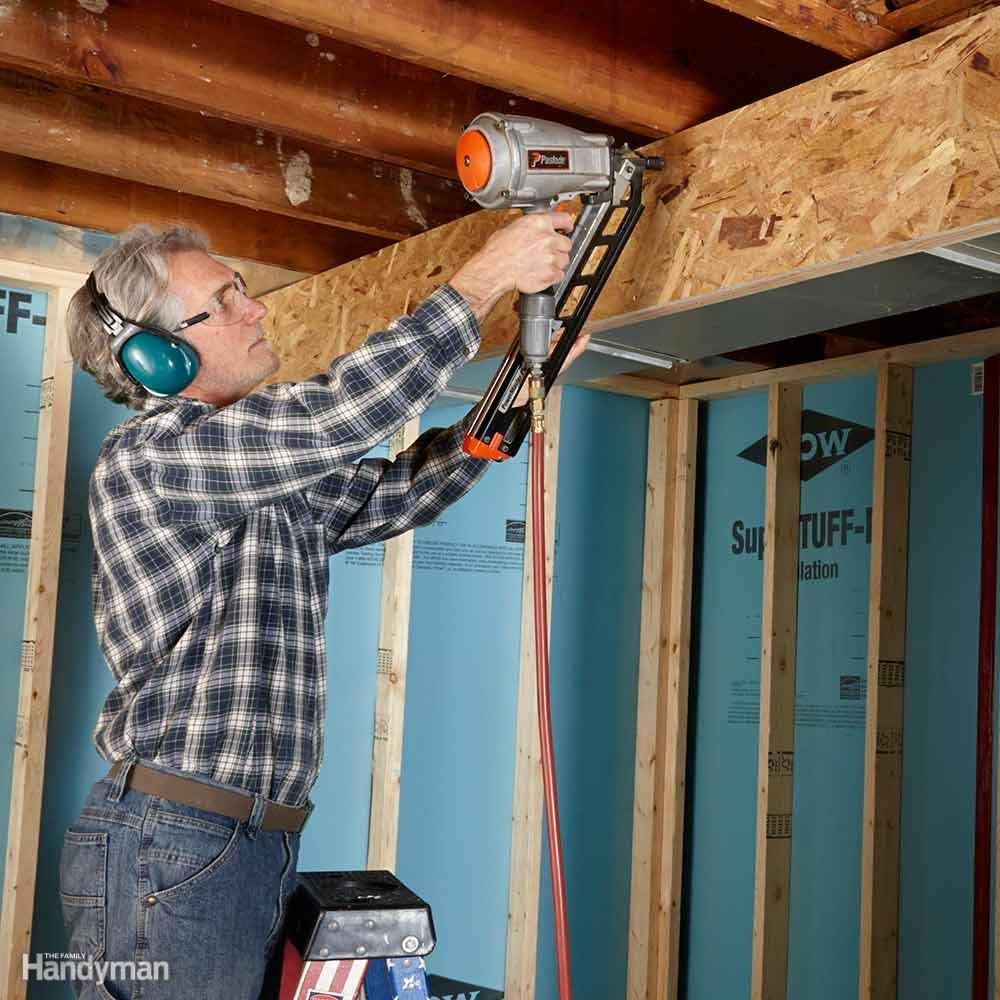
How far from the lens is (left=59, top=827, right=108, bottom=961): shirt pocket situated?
1.71 metres

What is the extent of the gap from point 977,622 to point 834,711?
1.82 feet

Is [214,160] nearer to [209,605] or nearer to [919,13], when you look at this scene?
[209,605]

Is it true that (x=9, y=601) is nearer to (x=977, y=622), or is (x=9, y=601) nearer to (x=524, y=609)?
(x=524, y=609)

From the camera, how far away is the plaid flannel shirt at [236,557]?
5.45ft

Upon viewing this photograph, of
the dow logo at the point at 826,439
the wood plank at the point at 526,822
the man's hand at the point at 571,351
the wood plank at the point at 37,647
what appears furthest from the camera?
the dow logo at the point at 826,439

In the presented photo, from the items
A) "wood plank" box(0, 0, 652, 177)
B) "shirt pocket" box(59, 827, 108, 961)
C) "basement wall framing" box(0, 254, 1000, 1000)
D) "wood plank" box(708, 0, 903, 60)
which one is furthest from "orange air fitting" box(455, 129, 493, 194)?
"shirt pocket" box(59, 827, 108, 961)

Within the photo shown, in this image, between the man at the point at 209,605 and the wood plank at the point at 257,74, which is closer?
the man at the point at 209,605

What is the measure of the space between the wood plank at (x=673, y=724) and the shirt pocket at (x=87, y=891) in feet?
8.23

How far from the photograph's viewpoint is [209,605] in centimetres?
183

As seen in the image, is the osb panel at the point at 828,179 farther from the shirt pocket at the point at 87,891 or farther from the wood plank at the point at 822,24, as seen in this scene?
the shirt pocket at the point at 87,891

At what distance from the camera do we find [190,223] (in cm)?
298

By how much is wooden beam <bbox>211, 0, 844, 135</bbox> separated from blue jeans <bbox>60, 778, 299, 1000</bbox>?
118 centimetres

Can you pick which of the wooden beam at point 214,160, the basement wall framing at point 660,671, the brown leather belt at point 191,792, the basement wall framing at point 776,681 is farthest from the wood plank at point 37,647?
the basement wall framing at point 776,681

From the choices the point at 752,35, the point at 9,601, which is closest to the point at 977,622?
the point at 752,35
